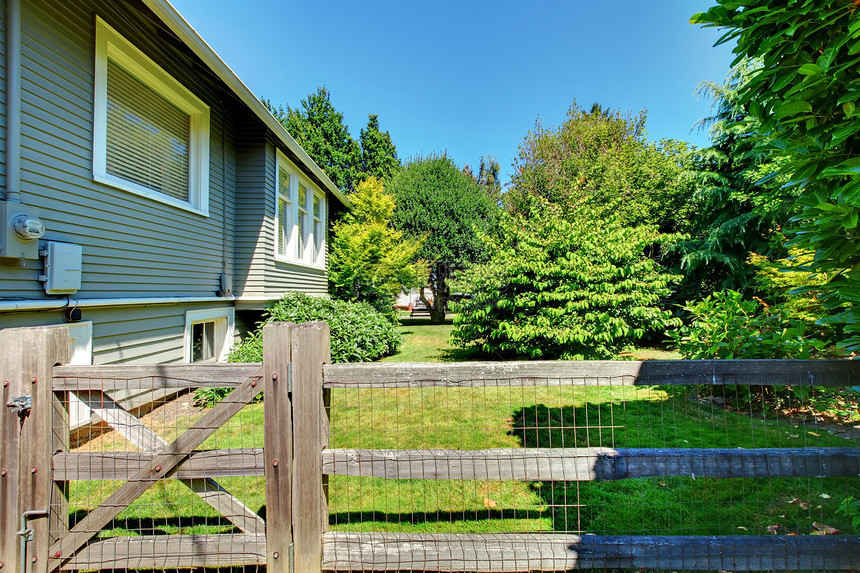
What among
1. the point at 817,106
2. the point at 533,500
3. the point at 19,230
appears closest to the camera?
the point at 817,106

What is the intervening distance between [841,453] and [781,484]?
1526mm

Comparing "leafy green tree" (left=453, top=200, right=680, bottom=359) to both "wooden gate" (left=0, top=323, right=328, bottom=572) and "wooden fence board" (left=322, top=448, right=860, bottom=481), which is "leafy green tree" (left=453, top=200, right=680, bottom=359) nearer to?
"wooden fence board" (left=322, top=448, right=860, bottom=481)

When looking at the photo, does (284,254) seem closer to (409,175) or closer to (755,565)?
(755,565)

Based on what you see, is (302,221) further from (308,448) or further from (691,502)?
(691,502)

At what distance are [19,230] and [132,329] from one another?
5.68ft

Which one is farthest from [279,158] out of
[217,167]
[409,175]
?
[409,175]

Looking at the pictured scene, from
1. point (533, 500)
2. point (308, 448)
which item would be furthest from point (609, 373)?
point (308, 448)

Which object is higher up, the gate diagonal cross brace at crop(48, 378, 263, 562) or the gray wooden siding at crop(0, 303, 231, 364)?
the gray wooden siding at crop(0, 303, 231, 364)

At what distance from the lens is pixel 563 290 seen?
679cm

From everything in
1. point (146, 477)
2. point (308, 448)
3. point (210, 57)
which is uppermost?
point (210, 57)

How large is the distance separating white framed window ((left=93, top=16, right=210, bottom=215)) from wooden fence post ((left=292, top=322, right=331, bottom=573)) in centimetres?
399

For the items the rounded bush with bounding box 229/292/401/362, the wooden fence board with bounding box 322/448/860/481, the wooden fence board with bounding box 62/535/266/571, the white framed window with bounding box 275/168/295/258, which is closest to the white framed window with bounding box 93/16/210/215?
the white framed window with bounding box 275/168/295/258

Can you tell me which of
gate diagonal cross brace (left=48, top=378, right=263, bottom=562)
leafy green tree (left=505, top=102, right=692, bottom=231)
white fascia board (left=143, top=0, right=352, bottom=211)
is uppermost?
leafy green tree (left=505, top=102, right=692, bottom=231)

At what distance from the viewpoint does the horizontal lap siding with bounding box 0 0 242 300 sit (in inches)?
136
